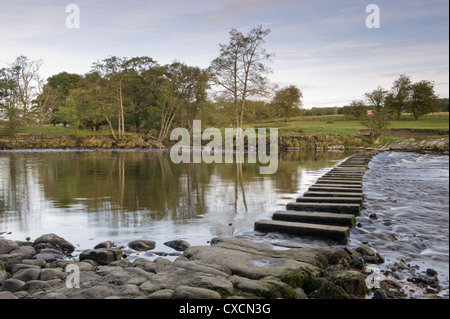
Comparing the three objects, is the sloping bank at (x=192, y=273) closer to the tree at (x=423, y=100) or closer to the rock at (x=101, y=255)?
the rock at (x=101, y=255)

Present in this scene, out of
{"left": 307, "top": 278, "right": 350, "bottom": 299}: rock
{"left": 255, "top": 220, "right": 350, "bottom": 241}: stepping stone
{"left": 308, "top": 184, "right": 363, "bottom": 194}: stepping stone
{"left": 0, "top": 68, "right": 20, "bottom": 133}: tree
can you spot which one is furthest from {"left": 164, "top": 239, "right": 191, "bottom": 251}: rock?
{"left": 0, "top": 68, "right": 20, "bottom": 133}: tree

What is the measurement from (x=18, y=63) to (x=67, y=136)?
15.9 meters

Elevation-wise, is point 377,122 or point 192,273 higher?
point 377,122

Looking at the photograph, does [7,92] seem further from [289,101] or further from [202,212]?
[202,212]

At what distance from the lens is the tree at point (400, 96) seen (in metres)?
63.2

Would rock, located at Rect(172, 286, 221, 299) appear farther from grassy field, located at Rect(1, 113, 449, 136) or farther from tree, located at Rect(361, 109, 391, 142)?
tree, located at Rect(361, 109, 391, 142)

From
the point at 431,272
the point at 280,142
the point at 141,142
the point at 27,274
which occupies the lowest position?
the point at 431,272

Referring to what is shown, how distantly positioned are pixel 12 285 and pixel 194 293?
2.15m

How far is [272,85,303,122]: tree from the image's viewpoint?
5981 cm

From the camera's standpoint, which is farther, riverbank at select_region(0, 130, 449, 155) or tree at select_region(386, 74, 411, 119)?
tree at select_region(386, 74, 411, 119)

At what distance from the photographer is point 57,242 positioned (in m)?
5.41

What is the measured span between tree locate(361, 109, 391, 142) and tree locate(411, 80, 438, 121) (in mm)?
21589

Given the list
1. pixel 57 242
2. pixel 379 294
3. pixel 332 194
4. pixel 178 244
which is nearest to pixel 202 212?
pixel 178 244
